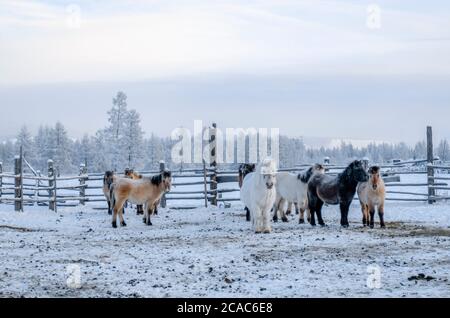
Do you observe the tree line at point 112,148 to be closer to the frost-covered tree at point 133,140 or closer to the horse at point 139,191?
the frost-covered tree at point 133,140

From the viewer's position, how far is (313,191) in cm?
1467

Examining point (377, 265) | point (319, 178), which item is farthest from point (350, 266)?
point (319, 178)

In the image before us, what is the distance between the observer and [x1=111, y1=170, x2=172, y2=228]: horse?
51.3 feet

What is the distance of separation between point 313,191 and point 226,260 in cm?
609

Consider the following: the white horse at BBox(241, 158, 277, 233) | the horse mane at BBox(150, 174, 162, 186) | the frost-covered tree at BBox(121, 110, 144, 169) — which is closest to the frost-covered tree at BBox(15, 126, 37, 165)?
the frost-covered tree at BBox(121, 110, 144, 169)

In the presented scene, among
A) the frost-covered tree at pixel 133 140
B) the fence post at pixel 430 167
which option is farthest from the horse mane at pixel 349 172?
the frost-covered tree at pixel 133 140

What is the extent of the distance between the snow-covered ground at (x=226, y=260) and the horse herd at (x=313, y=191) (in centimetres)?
49

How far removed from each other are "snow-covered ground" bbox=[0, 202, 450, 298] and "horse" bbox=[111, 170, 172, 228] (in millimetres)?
831

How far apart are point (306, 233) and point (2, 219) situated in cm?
944

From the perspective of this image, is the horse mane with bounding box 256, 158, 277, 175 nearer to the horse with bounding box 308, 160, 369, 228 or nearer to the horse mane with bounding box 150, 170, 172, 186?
the horse with bounding box 308, 160, 369, 228

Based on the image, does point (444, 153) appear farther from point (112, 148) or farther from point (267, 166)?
point (267, 166)

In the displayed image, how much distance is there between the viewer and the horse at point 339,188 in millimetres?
13734

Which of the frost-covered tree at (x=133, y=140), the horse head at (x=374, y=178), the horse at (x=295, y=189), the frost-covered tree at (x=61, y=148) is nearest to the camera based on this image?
the horse head at (x=374, y=178)

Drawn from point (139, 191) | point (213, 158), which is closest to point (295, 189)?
point (139, 191)
